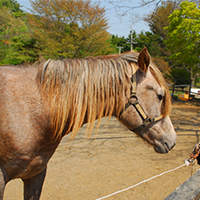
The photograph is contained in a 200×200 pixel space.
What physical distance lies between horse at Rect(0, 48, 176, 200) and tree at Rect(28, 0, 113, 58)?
14108 mm

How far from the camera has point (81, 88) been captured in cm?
143

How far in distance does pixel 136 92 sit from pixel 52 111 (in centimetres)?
75

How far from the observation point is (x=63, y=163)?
3.77 meters

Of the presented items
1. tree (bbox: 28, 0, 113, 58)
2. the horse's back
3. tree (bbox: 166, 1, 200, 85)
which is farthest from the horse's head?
tree (bbox: 28, 0, 113, 58)

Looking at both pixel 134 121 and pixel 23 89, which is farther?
pixel 134 121

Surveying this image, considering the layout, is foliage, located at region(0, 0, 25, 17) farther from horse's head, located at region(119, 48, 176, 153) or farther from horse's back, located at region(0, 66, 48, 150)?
horse's head, located at region(119, 48, 176, 153)

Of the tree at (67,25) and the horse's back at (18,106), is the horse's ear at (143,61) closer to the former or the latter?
the horse's back at (18,106)

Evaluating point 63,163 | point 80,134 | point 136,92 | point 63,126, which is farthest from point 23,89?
point 80,134

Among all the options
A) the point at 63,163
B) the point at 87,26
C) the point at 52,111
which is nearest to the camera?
the point at 52,111

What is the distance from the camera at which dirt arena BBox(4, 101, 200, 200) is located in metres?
2.78

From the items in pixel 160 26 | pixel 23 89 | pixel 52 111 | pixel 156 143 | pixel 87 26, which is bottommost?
pixel 156 143

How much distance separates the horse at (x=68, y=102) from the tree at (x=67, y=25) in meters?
14.1

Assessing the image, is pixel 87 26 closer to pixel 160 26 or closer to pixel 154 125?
pixel 160 26

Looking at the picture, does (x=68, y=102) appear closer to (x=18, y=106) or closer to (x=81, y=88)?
(x=81, y=88)
